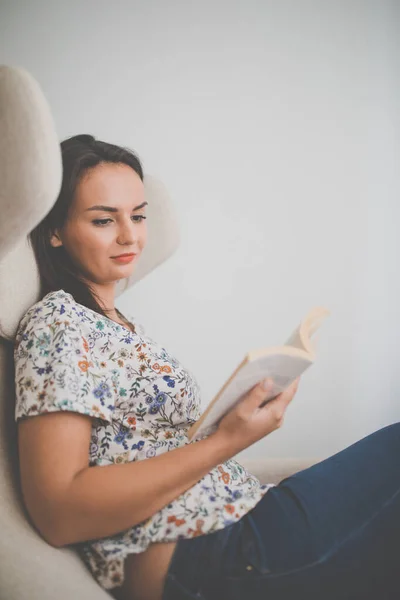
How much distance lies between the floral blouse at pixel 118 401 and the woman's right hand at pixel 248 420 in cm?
11

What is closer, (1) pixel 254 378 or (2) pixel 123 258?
(1) pixel 254 378

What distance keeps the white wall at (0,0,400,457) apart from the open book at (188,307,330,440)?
0.81 m

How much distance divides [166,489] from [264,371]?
229 mm

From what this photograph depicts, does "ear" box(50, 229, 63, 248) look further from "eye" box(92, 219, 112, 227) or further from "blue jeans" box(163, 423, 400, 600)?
"blue jeans" box(163, 423, 400, 600)

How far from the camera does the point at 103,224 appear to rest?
919 mm

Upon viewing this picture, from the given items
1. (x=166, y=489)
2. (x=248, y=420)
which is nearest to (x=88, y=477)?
(x=166, y=489)

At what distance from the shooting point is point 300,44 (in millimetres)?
1555

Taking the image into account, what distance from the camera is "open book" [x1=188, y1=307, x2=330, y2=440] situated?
628 mm

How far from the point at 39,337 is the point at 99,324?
0.13 metres

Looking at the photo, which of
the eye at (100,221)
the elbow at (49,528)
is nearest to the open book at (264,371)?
the elbow at (49,528)

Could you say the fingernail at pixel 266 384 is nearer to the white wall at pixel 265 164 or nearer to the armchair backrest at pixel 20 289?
the armchair backrest at pixel 20 289

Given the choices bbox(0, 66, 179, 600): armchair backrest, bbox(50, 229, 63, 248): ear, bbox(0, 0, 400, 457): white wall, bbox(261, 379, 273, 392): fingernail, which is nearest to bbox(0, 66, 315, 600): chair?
bbox(0, 66, 179, 600): armchair backrest

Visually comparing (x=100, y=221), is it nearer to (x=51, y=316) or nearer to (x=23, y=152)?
(x=51, y=316)

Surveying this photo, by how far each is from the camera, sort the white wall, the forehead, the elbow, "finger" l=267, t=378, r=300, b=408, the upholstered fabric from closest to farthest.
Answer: the upholstered fabric → the elbow → "finger" l=267, t=378, r=300, b=408 → the forehead → the white wall
